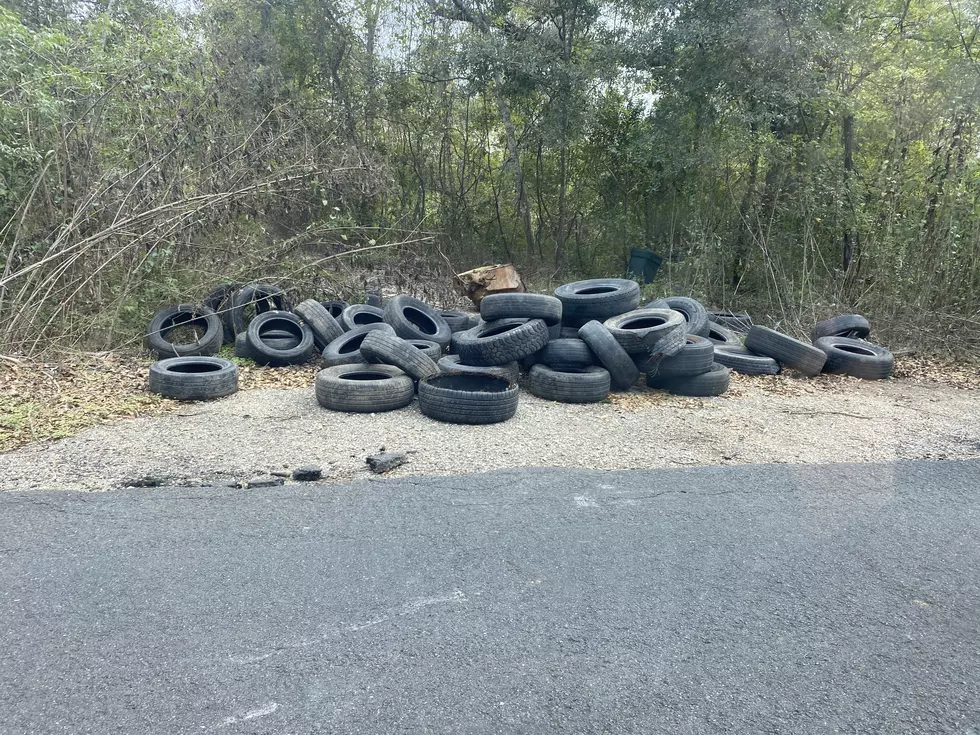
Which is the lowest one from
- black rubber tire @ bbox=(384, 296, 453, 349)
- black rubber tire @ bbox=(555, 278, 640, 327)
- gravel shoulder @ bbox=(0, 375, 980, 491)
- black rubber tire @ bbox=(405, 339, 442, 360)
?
gravel shoulder @ bbox=(0, 375, 980, 491)

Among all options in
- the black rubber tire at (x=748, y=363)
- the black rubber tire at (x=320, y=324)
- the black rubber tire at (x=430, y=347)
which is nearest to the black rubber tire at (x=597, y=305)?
the black rubber tire at (x=748, y=363)

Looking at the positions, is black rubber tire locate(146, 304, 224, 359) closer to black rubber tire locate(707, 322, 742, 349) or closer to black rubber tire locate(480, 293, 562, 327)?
black rubber tire locate(480, 293, 562, 327)

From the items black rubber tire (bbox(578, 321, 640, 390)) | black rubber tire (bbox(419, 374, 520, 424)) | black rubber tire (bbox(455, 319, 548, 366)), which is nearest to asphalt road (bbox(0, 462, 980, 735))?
black rubber tire (bbox(419, 374, 520, 424))

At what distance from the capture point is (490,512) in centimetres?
414

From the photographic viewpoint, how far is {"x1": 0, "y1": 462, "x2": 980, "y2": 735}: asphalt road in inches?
94.3

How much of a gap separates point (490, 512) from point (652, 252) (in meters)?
12.4

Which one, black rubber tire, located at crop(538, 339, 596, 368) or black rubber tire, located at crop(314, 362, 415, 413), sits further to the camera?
black rubber tire, located at crop(538, 339, 596, 368)

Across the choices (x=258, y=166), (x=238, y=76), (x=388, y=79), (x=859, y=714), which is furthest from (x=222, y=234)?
(x=859, y=714)

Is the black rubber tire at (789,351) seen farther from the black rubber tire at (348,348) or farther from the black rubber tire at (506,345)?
the black rubber tire at (348,348)

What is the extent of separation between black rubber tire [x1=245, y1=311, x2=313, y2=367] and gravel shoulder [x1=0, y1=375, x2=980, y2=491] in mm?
1171

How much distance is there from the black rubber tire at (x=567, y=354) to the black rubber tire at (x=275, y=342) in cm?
331

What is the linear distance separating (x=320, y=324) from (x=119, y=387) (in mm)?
2656

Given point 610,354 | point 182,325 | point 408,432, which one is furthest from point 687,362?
point 182,325

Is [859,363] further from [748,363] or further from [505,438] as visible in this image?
[505,438]
